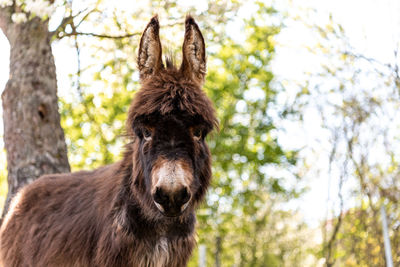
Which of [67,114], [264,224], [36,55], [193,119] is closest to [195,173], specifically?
[193,119]

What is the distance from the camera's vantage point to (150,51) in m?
4.10

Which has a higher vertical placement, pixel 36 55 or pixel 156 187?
pixel 36 55

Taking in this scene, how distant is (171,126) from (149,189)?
1.70 ft

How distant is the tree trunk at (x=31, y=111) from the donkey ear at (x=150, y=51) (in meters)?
3.14


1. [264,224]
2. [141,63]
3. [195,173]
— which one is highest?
[141,63]

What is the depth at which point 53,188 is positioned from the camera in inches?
192

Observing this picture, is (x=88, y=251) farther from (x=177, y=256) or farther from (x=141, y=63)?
(x=141, y=63)

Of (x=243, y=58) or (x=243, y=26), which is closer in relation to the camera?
(x=243, y=26)

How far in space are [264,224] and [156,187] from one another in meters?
15.4

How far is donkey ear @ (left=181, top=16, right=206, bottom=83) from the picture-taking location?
4.12 m

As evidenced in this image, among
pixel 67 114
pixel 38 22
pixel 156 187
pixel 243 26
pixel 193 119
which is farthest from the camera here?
pixel 67 114

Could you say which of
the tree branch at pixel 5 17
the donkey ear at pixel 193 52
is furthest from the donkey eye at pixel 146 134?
the tree branch at pixel 5 17

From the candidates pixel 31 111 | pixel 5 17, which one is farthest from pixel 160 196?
pixel 5 17

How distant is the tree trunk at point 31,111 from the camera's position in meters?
6.69
